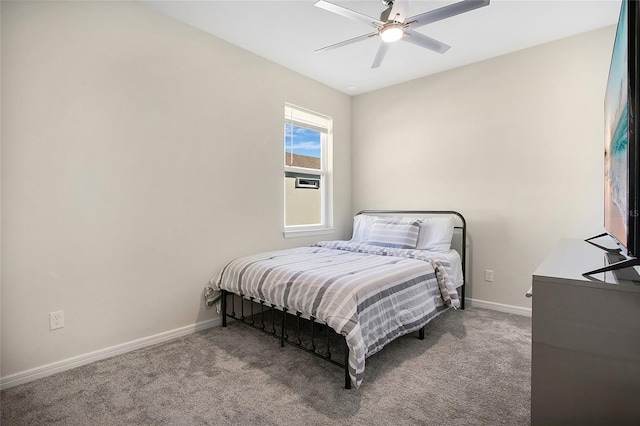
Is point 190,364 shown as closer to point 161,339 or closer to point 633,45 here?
point 161,339

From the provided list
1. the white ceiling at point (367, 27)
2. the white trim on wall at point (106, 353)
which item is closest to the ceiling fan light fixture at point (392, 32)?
the white ceiling at point (367, 27)

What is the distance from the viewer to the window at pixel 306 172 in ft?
12.5

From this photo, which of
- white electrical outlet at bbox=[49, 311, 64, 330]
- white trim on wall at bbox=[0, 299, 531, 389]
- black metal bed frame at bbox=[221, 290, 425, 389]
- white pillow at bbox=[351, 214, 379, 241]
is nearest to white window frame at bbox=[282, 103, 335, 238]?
white pillow at bbox=[351, 214, 379, 241]

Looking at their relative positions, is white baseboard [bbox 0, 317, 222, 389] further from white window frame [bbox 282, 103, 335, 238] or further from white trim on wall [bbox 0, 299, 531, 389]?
white window frame [bbox 282, 103, 335, 238]

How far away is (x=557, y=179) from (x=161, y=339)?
151 inches

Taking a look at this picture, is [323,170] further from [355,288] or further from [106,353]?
[106,353]

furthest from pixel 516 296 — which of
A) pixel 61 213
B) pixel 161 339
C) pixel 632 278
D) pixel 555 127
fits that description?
pixel 61 213

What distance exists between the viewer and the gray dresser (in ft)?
3.21

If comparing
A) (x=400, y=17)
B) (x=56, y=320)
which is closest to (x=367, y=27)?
(x=400, y=17)

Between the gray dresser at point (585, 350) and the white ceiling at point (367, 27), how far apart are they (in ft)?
7.55

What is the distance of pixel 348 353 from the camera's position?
198 cm

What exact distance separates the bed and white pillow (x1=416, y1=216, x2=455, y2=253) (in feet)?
0.03

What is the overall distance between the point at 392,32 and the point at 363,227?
7.37 ft

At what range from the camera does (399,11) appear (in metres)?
2.07
